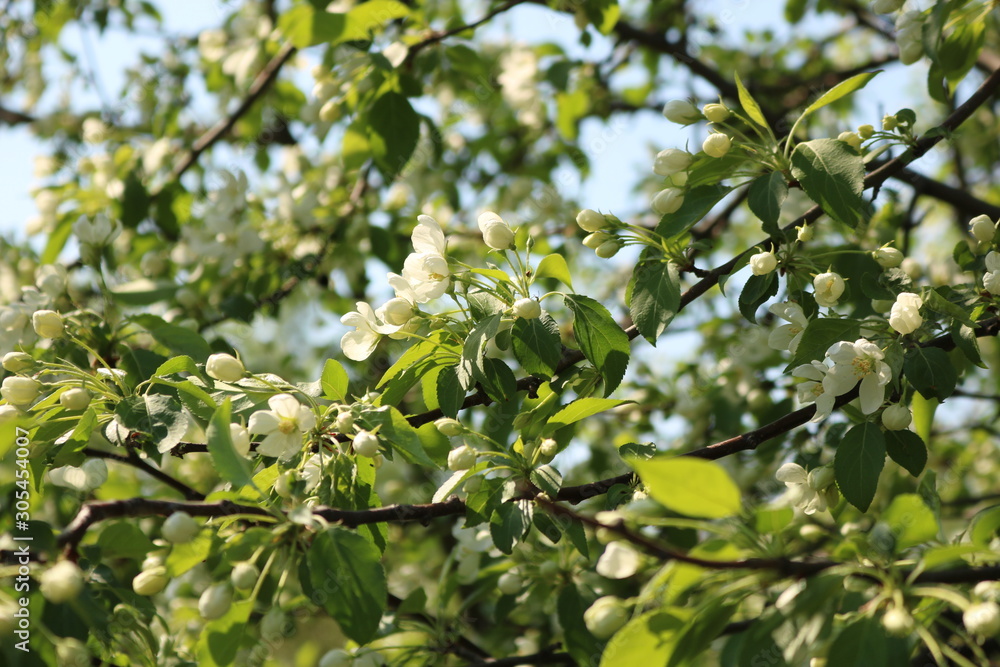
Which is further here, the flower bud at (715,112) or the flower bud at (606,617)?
the flower bud at (715,112)

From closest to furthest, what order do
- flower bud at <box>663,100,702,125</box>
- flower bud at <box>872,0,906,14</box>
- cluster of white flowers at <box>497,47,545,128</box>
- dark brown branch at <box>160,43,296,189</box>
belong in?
1. flower bud at <box>663,100,702,125</box>
2. flower bud at <box>872,0,906,14</box>
3. dark brown branch at <box>160,43,296,189</box>
4. cluster of white flowers at <box>497,47,545,128</box>

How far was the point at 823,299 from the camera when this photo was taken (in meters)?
1.87

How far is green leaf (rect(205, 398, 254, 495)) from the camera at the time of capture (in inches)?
57.1

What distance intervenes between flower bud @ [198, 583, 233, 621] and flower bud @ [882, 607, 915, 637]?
114 cm

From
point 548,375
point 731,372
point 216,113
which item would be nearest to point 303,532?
point 548,375

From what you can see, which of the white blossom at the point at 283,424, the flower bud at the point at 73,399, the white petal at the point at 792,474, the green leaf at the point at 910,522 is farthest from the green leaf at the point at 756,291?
the flower bud at the point at 73,399

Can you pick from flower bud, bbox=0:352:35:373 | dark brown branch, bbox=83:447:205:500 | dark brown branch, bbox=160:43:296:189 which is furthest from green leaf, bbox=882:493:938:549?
dark brown branch, bbox=160:43:296:189

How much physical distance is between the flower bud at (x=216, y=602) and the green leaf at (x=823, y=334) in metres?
1.29

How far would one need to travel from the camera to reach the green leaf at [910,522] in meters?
1.31

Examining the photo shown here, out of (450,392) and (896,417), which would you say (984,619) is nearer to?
(896,417)

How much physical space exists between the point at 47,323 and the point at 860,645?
6.63 feet

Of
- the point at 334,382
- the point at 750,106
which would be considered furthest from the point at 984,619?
the point at 334,382

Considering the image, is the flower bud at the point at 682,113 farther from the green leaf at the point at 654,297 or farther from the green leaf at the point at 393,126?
the green leaf at the point at 393,126

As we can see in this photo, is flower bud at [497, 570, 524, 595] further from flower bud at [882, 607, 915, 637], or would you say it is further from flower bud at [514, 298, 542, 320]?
flower bud at [882, 607, 915, 637]
